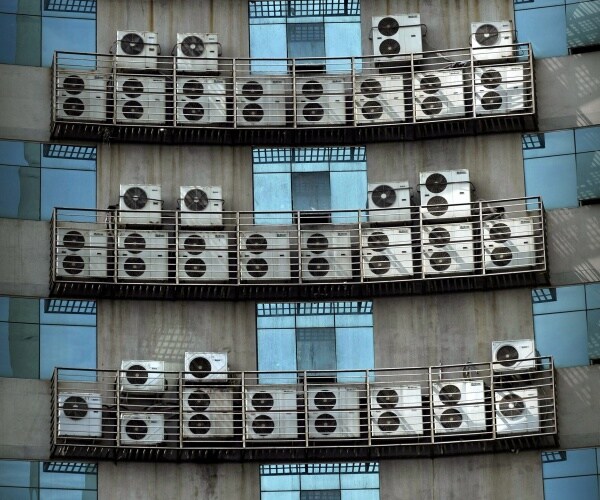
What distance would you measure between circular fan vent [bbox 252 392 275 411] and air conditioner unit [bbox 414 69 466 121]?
24.5ft

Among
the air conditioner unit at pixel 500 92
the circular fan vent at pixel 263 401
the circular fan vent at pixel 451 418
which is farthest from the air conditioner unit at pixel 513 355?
the air conditioner unit at pixel 500 92

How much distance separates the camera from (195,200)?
43156 mm

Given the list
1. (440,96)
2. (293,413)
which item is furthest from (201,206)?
(440,96)

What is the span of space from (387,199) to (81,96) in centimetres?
759

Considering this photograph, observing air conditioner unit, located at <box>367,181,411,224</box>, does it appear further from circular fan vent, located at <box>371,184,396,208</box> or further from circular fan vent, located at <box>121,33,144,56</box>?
circular fan vent, located at <box>121,33,144,56</box>

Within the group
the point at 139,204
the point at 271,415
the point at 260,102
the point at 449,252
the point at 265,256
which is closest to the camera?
the point at 271,415

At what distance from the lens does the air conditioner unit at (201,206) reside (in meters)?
42.9

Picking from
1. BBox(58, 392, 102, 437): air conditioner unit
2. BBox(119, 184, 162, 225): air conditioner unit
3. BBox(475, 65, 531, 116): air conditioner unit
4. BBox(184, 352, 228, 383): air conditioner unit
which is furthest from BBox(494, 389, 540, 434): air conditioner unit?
BBox(119, 184, 162, 225): air conditioner unit

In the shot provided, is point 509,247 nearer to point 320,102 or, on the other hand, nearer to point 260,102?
point 320,102

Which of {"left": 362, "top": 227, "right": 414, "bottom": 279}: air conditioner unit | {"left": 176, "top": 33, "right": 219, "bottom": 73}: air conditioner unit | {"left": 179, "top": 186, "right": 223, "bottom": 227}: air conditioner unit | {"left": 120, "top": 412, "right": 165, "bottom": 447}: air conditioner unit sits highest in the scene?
{"left": 176, "top": 33, "right": 219, "bottom": 73}: air conditioner unit

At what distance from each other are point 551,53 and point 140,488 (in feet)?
46.2

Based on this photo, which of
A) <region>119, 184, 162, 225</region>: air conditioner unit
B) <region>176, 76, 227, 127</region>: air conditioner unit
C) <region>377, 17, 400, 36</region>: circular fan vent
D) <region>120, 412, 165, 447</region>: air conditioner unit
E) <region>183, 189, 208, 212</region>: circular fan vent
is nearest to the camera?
<region>120, 412, 165, 447</region>: air conditioner unit

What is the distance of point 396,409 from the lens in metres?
41.4

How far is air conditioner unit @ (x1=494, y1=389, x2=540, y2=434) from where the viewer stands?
135 ft
